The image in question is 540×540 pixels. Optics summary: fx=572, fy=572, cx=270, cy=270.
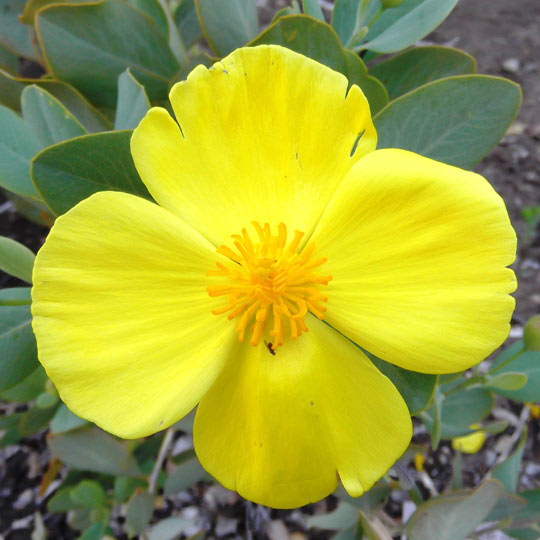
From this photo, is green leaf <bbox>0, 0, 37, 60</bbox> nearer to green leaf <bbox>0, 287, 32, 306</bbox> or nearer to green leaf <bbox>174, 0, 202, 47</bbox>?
green leaf <bbox>174, 0, 202, 47</bbox>

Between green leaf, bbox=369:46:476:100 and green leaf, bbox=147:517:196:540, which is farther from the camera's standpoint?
green leaf, bbox=147:517:196:540

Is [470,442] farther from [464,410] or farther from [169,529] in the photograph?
[169,529]

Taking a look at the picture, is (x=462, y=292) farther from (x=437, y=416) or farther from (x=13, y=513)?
(x=13, y=513)

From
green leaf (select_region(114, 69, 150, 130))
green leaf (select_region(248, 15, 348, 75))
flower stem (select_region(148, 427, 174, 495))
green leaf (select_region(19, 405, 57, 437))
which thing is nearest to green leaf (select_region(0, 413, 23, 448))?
green leaf (select_region(19, 405, 57, 437))

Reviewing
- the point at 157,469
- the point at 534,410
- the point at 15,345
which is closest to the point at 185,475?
the point at 157,469

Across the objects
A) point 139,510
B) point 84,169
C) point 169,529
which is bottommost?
point 169,529
